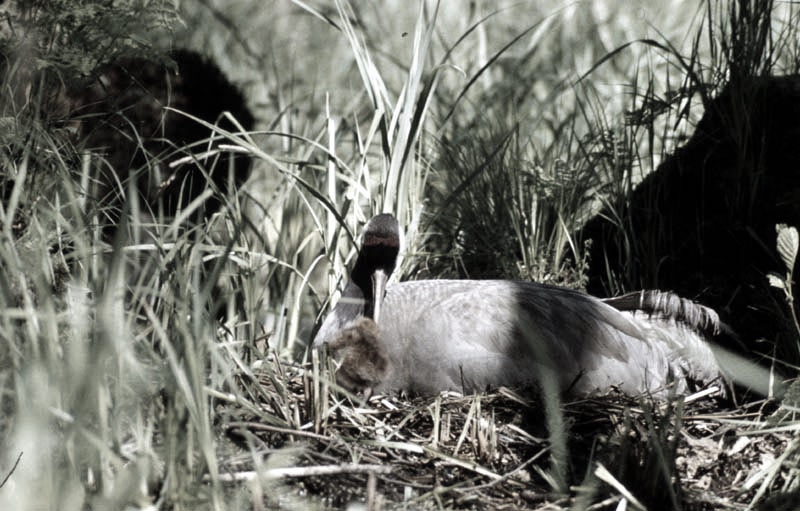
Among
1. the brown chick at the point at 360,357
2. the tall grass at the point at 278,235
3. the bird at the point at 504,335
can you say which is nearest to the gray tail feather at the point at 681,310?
the bird at the point at 504,335

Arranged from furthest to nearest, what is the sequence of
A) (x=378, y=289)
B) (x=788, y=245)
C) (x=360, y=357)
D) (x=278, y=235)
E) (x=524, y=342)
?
(x=278, y=235), (x=378, y=289), (x=524, y=342), (x=360, y=357), (x=788, y=245)

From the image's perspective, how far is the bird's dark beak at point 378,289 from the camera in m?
4.25

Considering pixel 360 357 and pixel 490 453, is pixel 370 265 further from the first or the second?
pixel 490 453

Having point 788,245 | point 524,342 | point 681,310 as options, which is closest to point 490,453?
point 524,342

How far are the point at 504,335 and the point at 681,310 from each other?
84 cm

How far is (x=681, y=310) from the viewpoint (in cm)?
438

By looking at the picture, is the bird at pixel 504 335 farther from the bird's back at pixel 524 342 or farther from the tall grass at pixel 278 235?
the tall grass at pixel 278 235

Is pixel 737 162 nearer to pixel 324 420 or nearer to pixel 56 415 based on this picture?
pixel 324 420

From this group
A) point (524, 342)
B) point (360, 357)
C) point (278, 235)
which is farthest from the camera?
point (278, 235)

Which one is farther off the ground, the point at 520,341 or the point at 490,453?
the point at 520,341

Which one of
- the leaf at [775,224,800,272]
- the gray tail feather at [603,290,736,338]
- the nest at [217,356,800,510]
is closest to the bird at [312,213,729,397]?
the gray tail feather at [603,290,736,338]

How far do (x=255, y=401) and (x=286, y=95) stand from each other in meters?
4.22

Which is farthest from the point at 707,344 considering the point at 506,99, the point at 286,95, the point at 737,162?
the point at 286,95

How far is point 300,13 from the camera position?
23.7ft
